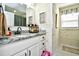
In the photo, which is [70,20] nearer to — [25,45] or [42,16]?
[42,16]

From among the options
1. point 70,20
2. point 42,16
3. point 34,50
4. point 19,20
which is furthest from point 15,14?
point 70,20

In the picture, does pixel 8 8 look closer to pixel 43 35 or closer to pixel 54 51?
pixel 43 35

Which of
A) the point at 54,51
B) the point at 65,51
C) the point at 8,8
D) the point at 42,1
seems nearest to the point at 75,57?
the point at 65,51

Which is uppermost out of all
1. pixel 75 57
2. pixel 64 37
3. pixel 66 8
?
pixel 66 8

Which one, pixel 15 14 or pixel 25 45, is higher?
pixel 15 14

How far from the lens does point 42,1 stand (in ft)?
4.41

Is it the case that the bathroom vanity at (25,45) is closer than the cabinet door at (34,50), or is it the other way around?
the bathroom vanity at (25,45)

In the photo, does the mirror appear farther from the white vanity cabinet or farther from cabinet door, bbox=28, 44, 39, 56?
cabinet door, bbox=28, 44, 39, 56

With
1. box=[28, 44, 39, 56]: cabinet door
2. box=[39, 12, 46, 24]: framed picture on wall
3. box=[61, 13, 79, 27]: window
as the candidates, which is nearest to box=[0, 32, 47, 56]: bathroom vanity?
box=[28, 44, 39, 56]: cabinet door

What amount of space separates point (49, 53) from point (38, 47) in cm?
15

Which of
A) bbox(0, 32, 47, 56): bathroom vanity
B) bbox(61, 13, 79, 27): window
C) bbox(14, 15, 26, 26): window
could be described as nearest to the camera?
bbox(0, 32, 47, 56): bathroom vanity

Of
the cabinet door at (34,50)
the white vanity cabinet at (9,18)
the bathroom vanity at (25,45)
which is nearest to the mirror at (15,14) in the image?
the white vanity cabinet at (9,18)

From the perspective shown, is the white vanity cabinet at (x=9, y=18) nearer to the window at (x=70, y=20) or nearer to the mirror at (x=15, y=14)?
the mirror at (x=15, y=14)

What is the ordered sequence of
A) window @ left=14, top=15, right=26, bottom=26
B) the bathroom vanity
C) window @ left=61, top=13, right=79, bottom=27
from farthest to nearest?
window @ left=14, top=15, right=26, bottom=26
window @ left=61, top=13, right=79, bottom=27
the bathroom vanity
